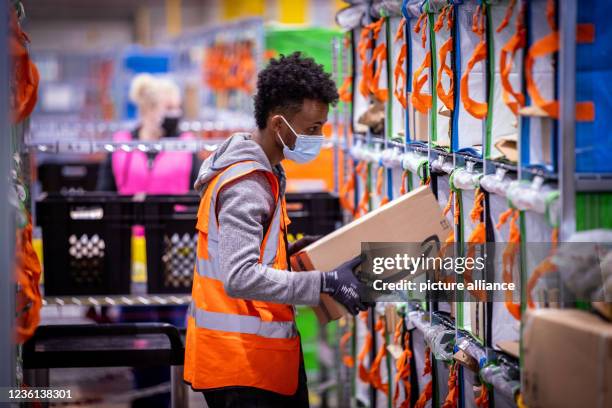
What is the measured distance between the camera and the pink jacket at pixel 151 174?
6.33 m

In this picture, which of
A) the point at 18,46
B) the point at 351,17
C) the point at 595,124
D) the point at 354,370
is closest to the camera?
the point at 595,124

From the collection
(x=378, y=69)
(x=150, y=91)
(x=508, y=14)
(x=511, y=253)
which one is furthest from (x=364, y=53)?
(x=150, y=91)

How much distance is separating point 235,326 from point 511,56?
1.29m

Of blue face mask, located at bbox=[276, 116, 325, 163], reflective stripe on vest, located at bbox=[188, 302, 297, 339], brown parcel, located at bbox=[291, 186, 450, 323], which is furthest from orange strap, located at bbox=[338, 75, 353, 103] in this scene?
reflective stripe on vest, located at bbox=[188, 302, 297, 339]

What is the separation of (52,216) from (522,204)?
2.85 metres

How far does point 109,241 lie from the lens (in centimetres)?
475

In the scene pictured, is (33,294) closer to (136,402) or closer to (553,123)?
(553,123)

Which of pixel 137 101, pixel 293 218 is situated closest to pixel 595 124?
pixel 293 218

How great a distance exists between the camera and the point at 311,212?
15.9 ft

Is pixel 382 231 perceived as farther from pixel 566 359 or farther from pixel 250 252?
pixel 566 359

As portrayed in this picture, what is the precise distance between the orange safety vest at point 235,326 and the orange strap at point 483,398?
2.19 feet

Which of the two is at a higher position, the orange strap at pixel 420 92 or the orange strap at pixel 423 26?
the orange strap at pixel 423 26

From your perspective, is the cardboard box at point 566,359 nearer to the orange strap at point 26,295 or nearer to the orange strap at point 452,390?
the orange strap at point 452,390

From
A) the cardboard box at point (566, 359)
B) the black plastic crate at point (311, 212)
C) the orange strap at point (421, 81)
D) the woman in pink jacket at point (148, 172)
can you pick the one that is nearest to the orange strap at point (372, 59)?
the orange strap at point (421, 81)
